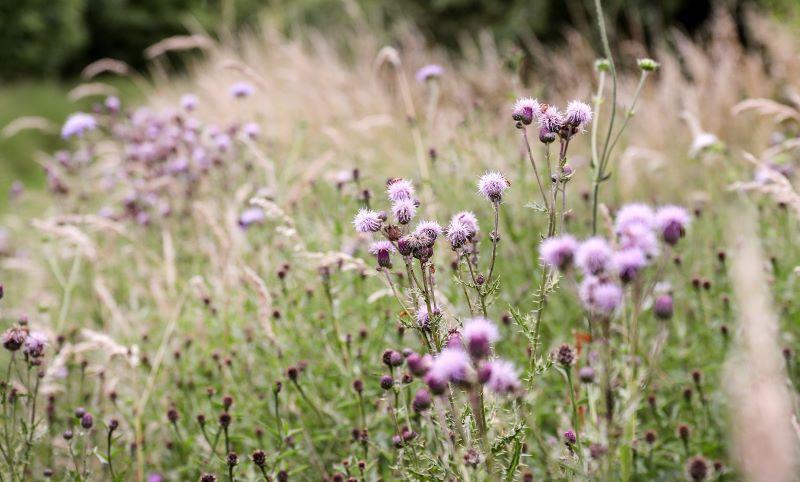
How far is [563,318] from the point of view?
2.81 m

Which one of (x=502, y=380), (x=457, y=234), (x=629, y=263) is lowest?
(x=502, y=380)

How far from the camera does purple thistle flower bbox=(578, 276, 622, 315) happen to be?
1009 millimetres

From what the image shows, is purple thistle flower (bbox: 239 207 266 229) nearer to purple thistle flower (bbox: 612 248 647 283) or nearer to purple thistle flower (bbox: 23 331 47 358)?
purple thistle flower (bbox: 23 331 47 358)

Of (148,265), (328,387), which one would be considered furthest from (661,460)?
(148,265)

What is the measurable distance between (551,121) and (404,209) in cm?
35

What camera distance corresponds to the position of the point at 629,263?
1.04m

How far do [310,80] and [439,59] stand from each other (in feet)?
6.09

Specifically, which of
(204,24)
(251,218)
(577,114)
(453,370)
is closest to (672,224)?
(577,114)

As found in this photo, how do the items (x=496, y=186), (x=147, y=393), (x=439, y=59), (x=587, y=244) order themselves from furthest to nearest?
(x=439, y=59) → (x=147, y=393) → (x=496, y=186) → (x=587, y=244)

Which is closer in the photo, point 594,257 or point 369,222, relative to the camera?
point 594,257

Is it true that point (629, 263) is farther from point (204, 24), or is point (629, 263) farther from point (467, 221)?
point (204, 24)

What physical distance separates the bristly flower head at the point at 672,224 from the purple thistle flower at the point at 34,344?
4.68 feet

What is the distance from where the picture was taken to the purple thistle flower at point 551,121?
4.59ft

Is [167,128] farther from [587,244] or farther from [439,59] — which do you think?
[439,59]
